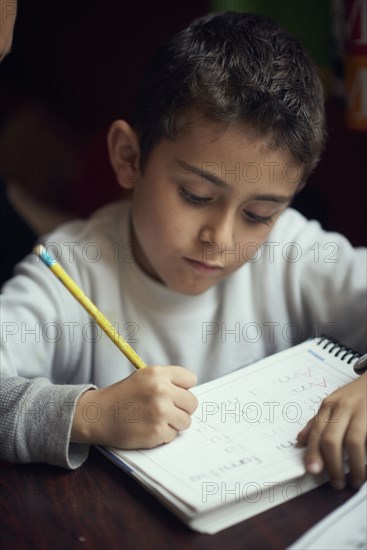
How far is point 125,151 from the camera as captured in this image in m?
0.96

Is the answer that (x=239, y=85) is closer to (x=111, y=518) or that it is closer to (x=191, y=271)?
(x=191, y=271)

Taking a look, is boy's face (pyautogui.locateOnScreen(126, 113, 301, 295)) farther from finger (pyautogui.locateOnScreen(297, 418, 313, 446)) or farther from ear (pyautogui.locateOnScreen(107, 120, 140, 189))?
finger (pyautogui.locateOnScreen(297, 418, 313, 446))

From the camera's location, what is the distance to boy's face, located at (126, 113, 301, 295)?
815 mm

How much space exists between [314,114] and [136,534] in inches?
21.2

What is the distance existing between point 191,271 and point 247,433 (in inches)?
10.5

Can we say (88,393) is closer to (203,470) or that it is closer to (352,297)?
(203,470)

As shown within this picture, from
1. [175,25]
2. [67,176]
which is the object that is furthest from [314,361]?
[67,176]

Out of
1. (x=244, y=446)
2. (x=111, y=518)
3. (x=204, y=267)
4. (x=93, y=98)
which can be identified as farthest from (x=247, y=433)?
(x=93, y=98)

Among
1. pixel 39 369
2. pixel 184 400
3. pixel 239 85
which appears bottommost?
pixel 39 369

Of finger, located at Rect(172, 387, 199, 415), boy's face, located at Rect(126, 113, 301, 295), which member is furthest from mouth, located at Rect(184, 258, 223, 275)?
finger, located at Rect(172, 387, 199, 415)

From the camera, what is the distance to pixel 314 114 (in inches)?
34.4

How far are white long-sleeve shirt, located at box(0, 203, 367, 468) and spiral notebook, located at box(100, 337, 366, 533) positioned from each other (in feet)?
0.52

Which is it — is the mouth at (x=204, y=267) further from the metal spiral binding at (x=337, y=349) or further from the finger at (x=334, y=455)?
the finger at (x=334, y=455)

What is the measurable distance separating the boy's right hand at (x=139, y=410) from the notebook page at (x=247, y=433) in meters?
0.01
